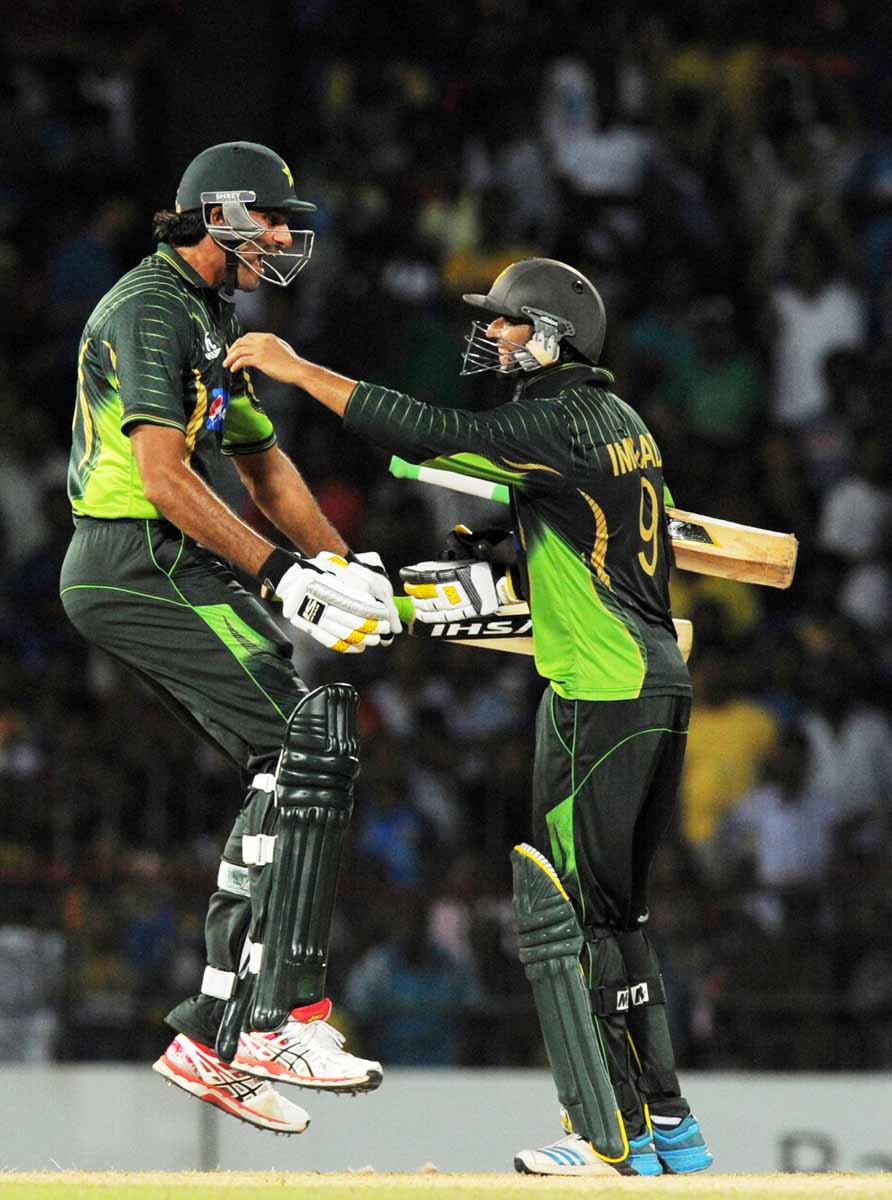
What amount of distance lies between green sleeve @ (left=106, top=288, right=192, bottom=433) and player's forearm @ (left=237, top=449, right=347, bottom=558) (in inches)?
23.1

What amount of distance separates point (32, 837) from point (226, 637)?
13.5 feet

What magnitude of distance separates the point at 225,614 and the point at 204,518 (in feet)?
0.99

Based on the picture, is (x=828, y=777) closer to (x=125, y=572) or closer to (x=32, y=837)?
(x=32, y=837)

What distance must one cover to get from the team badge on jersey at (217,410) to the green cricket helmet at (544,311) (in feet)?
2.09

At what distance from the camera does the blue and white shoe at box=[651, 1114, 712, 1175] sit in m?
5.60

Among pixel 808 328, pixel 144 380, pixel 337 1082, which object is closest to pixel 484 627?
pixel 144 380

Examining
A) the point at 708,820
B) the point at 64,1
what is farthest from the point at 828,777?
the point at 64,1

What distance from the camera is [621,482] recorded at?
5520 millimetres

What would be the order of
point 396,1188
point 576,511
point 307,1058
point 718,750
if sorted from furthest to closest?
point 718,750 < point 576,511 < point 307,1058 < point 396,1188

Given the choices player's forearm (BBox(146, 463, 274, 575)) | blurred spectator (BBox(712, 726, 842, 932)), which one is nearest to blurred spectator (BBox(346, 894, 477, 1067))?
blurred spectator (BBox(712, 726, 842, 932))

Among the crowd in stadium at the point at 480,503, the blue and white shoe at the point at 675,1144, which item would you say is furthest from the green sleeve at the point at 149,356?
the crowd in stadium at the point at 480,503

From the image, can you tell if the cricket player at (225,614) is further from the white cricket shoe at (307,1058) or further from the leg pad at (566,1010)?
the leg pad at (566,1010)

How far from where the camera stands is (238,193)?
5.51 metres

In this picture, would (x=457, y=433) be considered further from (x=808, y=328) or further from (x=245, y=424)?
(x=808, y=328)
